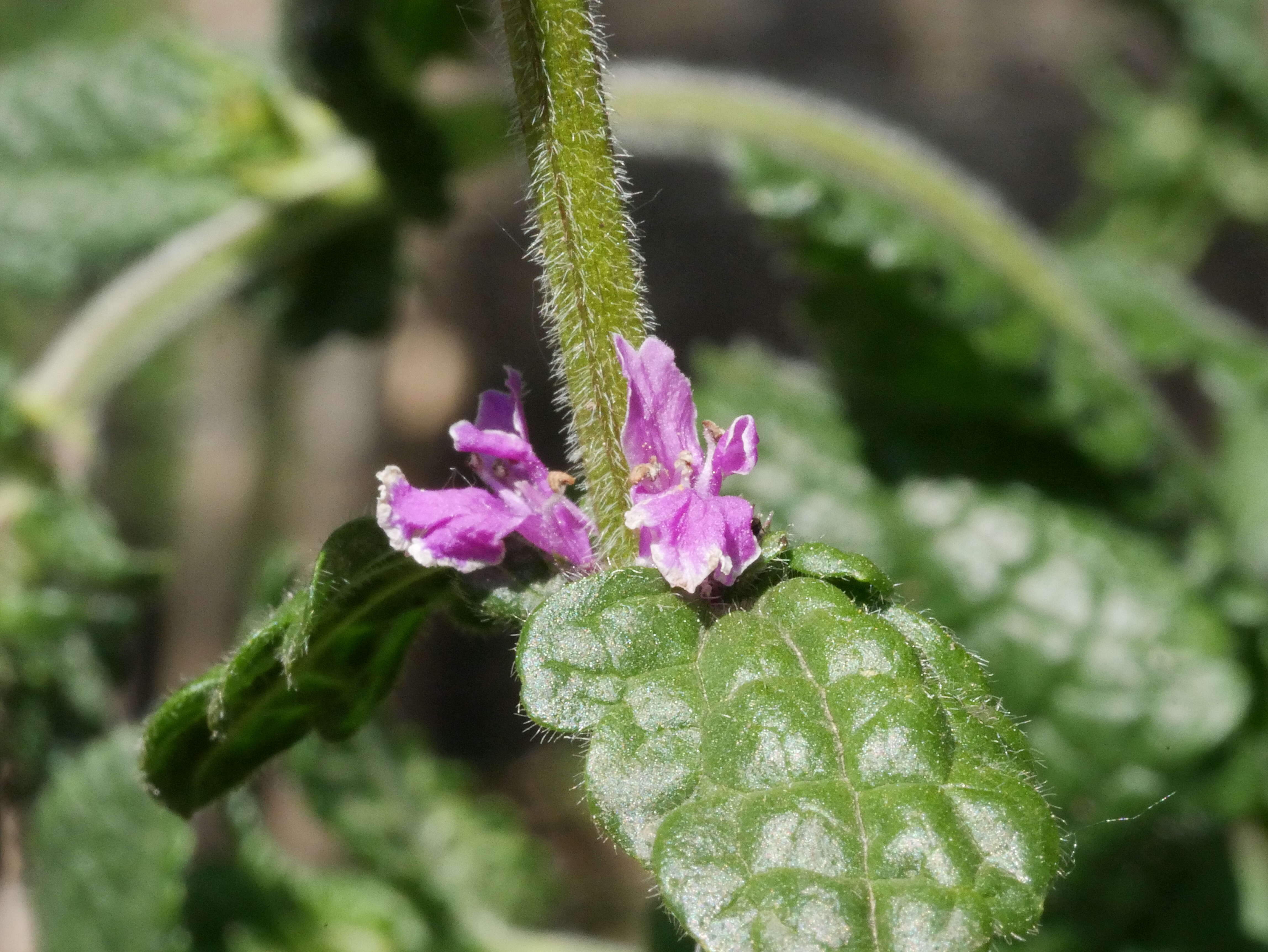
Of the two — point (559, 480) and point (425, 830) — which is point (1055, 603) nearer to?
point (425, 830)

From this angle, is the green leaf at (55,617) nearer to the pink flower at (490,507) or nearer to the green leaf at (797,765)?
the pink flower at (490,507)

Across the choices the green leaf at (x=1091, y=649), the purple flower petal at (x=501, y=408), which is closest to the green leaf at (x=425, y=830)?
the green leaf at (x=1091, y=649)

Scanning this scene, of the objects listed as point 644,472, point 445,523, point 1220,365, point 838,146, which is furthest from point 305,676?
point 1220,365

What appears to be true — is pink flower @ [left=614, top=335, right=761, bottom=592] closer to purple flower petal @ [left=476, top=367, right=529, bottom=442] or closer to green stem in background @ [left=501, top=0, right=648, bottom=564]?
green stem in background @ [left=501, top=0, right=648, bottom=564]

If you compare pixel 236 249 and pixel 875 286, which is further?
pixel 875 286

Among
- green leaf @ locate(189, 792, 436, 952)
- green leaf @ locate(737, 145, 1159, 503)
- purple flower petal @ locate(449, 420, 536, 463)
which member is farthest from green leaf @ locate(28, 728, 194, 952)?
green leaf @ locate(737, 145, 1159, 503)

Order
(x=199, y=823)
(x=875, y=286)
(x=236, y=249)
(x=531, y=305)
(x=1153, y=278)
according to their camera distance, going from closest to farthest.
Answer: (x=236, y=249) < (x=875, y=286) < (x=1153, y=278) < (x=199, y=823) < (x=531, y=305)

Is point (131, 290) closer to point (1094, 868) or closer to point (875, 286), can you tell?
point (875, 286)

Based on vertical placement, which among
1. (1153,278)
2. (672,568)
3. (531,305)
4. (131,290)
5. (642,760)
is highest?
(531,305)

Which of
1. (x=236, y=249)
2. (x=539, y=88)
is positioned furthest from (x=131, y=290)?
(x=539, y=88)
